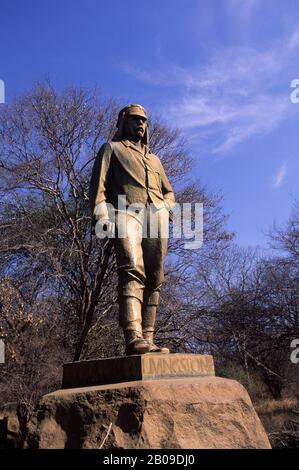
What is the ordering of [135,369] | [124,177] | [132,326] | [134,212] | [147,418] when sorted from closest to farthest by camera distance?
[147,418] → [135,369] → [132,326] → [134,212] → [124,177]

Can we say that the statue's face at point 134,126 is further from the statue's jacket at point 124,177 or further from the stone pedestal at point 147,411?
the stone pedestal at point 147,411

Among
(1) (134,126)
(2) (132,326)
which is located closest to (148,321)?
(2) (132,326)

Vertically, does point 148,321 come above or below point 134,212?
below

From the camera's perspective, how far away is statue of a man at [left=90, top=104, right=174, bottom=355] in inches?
184

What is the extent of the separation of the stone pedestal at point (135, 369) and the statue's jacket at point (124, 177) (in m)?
1.43

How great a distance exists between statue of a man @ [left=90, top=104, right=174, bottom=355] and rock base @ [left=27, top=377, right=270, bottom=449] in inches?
26.8

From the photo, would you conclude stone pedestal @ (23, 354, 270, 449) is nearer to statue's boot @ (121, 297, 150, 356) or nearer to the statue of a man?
statue's boot @ (121, 297, 150, 356)

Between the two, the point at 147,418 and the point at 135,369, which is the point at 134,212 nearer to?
the point at 135,369

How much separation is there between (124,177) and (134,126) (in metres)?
0.61

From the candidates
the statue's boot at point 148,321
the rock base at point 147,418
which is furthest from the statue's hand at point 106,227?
the rock base at point 147,418

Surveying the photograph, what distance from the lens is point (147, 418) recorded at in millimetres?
3734

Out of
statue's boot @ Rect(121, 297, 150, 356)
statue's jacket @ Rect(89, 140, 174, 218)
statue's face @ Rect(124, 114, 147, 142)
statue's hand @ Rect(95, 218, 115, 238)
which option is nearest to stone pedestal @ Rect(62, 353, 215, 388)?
statue's boot @ Rect(121, 297, 150, 356)
